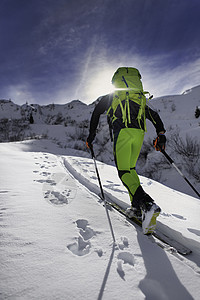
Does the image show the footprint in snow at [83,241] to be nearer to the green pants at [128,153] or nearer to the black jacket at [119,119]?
the green pants at [128,153]

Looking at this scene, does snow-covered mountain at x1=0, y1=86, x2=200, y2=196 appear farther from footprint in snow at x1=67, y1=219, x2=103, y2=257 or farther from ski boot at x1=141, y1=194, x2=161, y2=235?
footprint in snow at x1=67, y1=219, x2=103, y2=257

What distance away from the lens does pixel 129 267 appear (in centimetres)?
105

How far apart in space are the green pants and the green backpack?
13cm

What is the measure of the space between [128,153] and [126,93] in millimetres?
685

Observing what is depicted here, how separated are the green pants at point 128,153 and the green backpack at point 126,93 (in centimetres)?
13

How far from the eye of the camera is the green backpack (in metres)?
1.78

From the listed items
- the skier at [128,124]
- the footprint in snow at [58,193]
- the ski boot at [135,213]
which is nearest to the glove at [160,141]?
the skier at [128,124]

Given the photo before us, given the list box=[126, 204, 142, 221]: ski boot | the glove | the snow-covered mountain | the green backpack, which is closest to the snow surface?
box=[126, 204, 142, 221]: ski boot

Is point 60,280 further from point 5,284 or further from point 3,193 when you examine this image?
point 3,193

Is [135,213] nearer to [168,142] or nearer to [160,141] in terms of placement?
[160,141]

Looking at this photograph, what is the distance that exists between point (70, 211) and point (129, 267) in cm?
86

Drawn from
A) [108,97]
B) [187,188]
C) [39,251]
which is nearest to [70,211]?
[39,251]

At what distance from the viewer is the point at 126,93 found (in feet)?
5.91

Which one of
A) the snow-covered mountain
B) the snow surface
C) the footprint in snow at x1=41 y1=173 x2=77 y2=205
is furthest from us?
the snow-covered mountain
